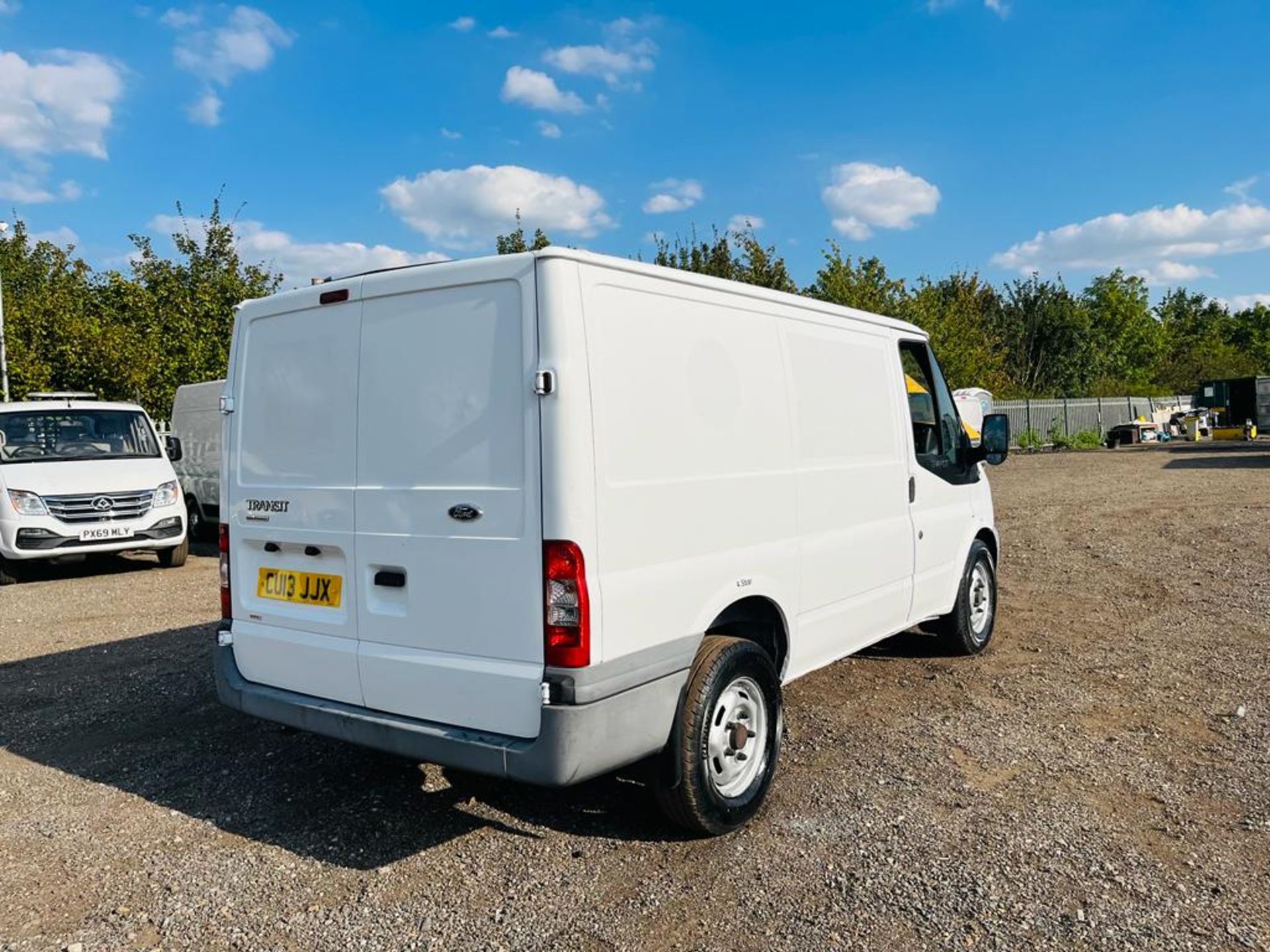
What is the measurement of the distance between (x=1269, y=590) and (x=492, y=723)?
8.33 m

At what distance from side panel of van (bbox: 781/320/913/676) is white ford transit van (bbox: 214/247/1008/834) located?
3 cm

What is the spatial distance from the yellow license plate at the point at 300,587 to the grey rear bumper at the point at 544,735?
17.0 inches

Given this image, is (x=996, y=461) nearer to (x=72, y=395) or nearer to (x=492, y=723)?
(x=492, y=723)

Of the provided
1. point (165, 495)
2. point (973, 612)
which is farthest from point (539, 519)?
point (165, 495)

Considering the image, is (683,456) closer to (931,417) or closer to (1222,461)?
(931,417)

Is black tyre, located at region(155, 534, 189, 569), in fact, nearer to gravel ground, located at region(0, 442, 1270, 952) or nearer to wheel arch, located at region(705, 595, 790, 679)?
gravel ground, located at region(0, 442, 1270, 952)

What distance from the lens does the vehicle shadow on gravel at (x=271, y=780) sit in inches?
159

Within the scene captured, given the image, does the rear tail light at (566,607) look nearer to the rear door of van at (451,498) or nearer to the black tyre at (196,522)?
the rear door of van at (451,498)

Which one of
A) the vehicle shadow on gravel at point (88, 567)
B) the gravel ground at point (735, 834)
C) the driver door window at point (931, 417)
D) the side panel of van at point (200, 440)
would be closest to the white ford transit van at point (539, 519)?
A: the gravel ground at point (735, 834)

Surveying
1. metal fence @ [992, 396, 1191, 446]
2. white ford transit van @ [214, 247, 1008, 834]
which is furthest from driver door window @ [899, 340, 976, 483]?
metal fence @ [992, 396, 1191, 446]

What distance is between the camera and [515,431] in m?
3.35

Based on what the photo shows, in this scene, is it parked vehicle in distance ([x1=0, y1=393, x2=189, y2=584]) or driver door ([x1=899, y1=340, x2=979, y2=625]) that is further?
parked vehicle in distance ([x1=0, y1=393, x2=189, y2=584])

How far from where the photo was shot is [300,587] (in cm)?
409

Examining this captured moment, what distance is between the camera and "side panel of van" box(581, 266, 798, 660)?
3.41 meters
